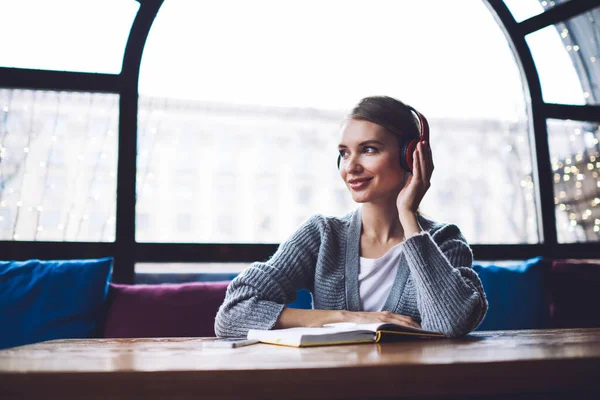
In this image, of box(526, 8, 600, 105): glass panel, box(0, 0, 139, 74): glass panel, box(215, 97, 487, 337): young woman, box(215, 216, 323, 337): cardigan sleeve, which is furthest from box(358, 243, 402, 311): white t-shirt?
box(526, 8, 600, 105): glass panel

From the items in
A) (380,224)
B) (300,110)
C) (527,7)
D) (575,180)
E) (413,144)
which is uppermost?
(527,7)

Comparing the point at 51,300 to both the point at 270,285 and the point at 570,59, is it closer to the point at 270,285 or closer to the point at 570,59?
the point at 270,285

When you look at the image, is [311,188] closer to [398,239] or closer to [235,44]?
[235,44]

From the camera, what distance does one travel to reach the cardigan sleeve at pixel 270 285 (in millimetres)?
1299

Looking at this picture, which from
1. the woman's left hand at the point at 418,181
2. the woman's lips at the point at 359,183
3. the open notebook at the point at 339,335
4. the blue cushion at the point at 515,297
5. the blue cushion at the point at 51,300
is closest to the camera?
the open notebook at the point at 339,335

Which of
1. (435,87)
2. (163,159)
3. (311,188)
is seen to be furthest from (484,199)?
(163,159)

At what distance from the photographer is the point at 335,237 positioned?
1629 mm

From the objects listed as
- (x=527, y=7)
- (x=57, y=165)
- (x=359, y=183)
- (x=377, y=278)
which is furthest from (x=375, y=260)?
(x=527, y=7)

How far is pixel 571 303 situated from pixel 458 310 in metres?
1.36

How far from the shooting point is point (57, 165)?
2.45m

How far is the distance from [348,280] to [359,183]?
289mm

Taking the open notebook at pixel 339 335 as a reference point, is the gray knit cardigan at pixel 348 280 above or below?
above

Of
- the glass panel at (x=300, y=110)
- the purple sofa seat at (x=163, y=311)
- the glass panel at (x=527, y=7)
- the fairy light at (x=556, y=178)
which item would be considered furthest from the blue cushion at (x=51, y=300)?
the glass panel at (x=527, y=7)

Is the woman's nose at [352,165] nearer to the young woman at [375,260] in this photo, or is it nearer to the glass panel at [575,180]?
the young woman at [375,260]
